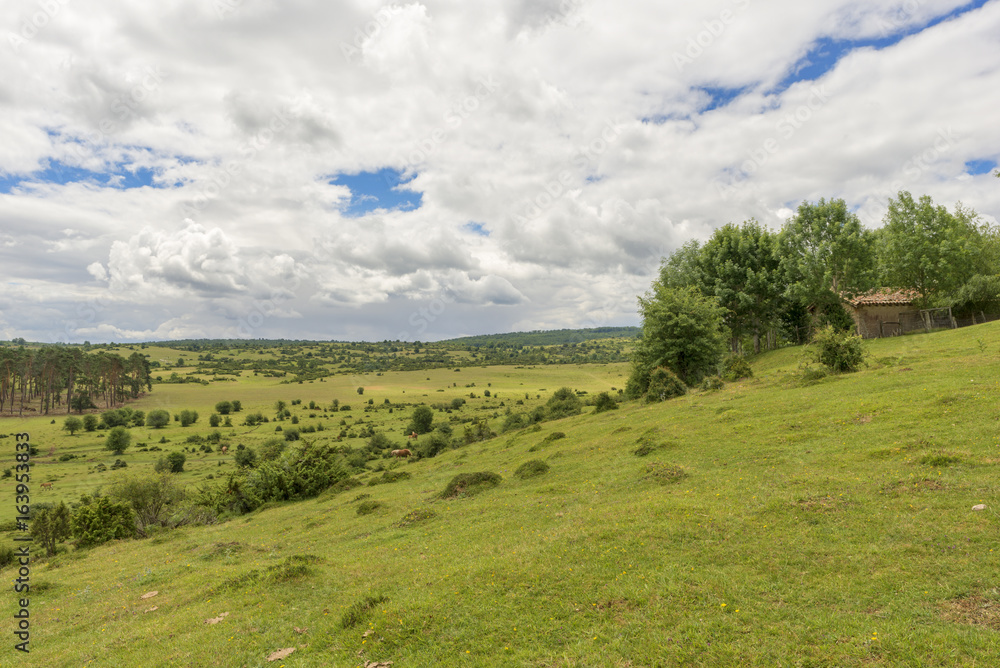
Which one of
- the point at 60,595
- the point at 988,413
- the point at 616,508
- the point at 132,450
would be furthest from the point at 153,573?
the point at 132,450

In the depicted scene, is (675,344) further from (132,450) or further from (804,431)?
(132,450)

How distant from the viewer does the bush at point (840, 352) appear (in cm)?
3262

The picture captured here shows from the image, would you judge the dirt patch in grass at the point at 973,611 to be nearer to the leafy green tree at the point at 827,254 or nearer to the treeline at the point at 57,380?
the leafy green tree at the point at 827,254

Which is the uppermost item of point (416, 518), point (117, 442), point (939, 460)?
point (939, 460)

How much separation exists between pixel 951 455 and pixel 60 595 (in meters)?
35.9

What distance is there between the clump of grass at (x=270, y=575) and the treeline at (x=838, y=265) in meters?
46.4

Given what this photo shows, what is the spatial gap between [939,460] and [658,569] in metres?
10.6

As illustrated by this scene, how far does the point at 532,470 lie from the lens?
26.7m

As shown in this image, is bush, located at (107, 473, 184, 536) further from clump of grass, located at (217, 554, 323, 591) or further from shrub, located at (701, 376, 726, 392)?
shrub, located at (701, 376, 726, 392)

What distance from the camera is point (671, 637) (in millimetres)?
8945

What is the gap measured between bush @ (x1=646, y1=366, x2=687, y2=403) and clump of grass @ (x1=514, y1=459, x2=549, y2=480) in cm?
2300

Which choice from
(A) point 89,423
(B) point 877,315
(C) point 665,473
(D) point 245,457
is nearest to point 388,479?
(C) point 665,473

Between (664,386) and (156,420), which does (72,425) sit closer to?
(156,420)

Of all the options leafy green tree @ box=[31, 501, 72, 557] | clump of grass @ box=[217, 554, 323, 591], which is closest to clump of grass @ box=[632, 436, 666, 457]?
clump of grass @ box=[217, 554, 323, 591]
